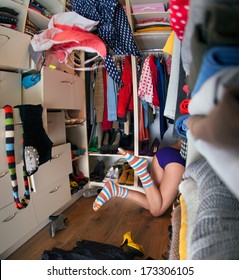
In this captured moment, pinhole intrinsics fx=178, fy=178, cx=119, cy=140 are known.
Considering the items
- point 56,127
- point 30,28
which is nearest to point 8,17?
point 30,28

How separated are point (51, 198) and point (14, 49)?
109 cm

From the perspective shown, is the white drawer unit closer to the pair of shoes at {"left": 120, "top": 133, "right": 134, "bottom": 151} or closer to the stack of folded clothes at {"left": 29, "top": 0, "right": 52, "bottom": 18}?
the stack of folded clothes at {"left": 29, "top": 0, "right": 52, "bottom": 18}

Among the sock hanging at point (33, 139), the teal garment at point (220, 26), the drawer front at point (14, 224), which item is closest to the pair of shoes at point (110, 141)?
the sock hanging at point (33, 139)

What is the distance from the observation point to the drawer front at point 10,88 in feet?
4.06

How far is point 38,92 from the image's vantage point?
1302 mm

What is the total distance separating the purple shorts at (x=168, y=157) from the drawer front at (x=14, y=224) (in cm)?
97

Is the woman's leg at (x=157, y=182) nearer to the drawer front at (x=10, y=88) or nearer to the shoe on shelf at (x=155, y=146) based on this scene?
the shoe on shelf at (x=155, y=146)

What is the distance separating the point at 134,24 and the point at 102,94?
2.35 ft

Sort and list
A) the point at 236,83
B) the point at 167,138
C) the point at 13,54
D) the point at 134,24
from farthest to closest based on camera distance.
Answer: the point at 167,138
the point at 134,24
the point at 13,54
the point at 236,83

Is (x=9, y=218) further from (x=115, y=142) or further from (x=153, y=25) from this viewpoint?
(x=153, y=25)
